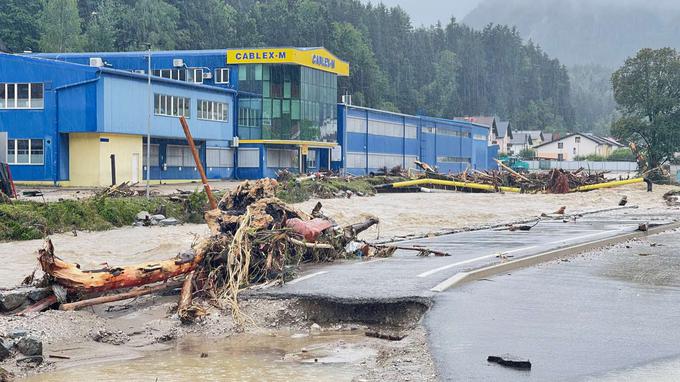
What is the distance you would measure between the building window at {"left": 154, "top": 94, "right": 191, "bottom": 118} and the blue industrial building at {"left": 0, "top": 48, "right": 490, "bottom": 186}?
0.07 meters

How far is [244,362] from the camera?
9.88m

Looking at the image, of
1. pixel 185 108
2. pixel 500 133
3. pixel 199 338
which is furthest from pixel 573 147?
pixel 199 338

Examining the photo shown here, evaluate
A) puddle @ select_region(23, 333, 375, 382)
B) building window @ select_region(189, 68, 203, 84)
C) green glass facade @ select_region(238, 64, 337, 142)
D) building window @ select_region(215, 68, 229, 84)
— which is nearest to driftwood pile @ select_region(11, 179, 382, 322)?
puddle @ select_region(23, 333, 375, 382)

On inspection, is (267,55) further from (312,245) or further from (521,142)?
(521,142)

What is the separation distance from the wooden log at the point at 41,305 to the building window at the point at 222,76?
55171 millimetres

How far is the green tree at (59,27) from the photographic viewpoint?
100750mm

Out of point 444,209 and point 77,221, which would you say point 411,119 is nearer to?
point 444,209

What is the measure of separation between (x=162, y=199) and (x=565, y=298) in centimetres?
2217

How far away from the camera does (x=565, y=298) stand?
12.4 meters

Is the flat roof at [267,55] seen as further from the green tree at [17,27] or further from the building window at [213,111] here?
the green tree at [17,27]

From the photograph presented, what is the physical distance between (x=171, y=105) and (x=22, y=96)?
9345mm

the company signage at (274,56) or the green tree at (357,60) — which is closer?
the company signage at (274,56)

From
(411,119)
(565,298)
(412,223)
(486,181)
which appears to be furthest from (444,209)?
(411,119)

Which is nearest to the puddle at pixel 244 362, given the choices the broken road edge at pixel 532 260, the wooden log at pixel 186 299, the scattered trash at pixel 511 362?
the wooden log at pixel 186 299
